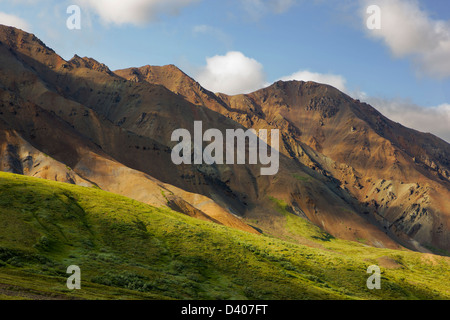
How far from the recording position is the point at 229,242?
212 feet

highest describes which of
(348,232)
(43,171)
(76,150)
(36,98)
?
(36,98)

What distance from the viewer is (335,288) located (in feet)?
179

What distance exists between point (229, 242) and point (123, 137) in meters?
122

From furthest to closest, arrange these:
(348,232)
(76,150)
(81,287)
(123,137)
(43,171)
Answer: (348,232) < (123,137) < (76,150) < (43,171) < (81,287)

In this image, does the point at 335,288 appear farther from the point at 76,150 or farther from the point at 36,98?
the point at 36,98

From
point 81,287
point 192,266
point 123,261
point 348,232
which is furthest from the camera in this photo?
point 348,232

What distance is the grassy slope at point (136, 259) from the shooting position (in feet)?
124

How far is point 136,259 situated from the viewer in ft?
168

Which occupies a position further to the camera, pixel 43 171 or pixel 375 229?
pixel 375 229

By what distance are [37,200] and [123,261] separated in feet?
67.7

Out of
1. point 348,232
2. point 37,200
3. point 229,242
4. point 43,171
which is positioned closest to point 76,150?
point 43,171

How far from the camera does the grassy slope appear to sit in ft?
124

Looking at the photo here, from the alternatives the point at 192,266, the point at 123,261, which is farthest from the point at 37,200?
the point at 192,266

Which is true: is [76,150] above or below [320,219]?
above
